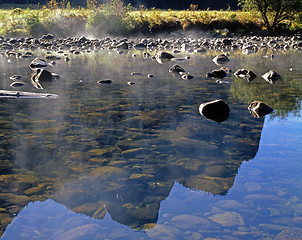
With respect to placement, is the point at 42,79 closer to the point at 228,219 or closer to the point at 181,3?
the point at 228,219

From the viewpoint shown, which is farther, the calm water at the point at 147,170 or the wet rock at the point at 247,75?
the wet rock at the point at 247,75

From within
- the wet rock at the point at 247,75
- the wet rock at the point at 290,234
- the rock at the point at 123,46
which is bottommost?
the rock at the point at 123,46

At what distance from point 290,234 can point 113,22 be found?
76.8 ft

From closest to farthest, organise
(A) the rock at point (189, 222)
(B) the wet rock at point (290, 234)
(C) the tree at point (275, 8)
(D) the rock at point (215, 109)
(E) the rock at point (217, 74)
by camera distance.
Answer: (B) the wet rock at point (290, 234) < (A) the rock at point (189, 222) < (D) the rock at point (215, 109) < (E) the rock at point (217, 74) < (C) the tree at point (275, 8)

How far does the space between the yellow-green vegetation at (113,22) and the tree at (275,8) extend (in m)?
0.65

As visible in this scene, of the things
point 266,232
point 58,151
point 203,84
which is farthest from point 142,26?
point 266,232

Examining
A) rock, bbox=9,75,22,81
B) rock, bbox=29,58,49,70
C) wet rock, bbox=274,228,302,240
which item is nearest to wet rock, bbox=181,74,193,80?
rock, bbox=9,75,22,81

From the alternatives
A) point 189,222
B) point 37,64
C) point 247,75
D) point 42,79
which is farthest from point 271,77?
point 37,64

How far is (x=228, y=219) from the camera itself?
2.38m

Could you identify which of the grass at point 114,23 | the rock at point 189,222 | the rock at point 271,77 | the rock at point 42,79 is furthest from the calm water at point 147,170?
the grass at point 114,23

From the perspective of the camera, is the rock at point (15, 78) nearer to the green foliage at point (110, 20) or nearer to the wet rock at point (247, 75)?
the wet rock at point (247, 75)

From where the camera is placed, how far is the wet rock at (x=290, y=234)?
215 cm

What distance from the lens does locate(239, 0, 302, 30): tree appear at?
24.0 metres

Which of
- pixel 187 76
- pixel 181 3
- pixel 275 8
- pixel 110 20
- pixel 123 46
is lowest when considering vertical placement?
pixel 123 46
